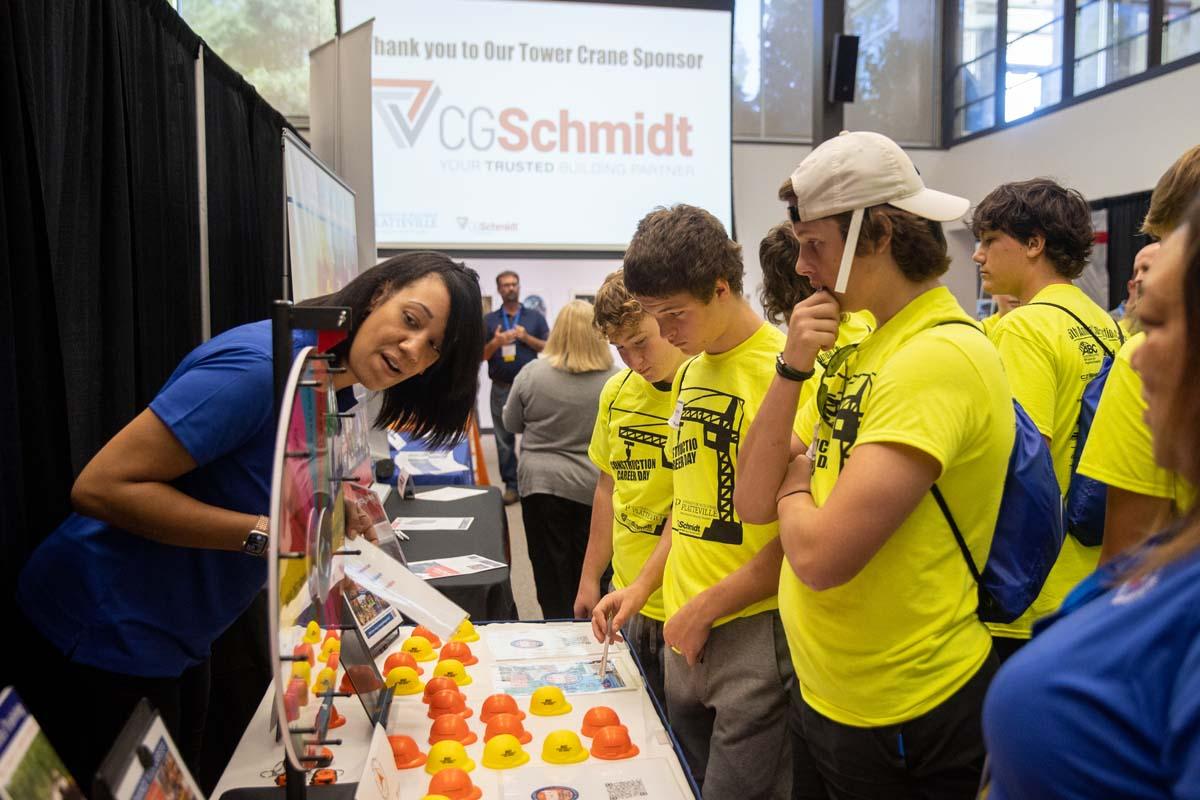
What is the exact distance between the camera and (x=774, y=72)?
818cm

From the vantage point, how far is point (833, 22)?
4492 mm

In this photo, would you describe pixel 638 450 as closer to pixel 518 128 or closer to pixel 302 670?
pixel 302 670

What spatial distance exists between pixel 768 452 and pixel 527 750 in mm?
533

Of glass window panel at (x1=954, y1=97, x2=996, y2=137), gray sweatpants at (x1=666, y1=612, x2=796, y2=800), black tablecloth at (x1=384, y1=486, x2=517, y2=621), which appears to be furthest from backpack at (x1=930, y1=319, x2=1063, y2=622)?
glass window panel at (x1=954, y1=97, x2=996, y2=137)

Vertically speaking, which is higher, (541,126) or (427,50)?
(427,50)

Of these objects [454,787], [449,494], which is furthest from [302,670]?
[449,494]

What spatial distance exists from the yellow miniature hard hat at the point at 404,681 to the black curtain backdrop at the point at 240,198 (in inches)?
58.5

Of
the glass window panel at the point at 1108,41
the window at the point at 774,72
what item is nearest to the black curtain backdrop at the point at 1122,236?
the glass window panel at the point at 1108,41

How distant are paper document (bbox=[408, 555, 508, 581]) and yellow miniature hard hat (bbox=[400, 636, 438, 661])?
A: 1.83 ft

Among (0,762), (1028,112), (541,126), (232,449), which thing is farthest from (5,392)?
(1028,112)

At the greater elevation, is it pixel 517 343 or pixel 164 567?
pixel 517 343

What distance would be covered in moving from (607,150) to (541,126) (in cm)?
45

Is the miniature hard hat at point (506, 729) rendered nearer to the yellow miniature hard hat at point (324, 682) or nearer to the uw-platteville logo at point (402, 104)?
the yellow miniature hard hat at point (324, 682)

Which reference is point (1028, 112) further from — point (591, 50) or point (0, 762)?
point (0, 762)
